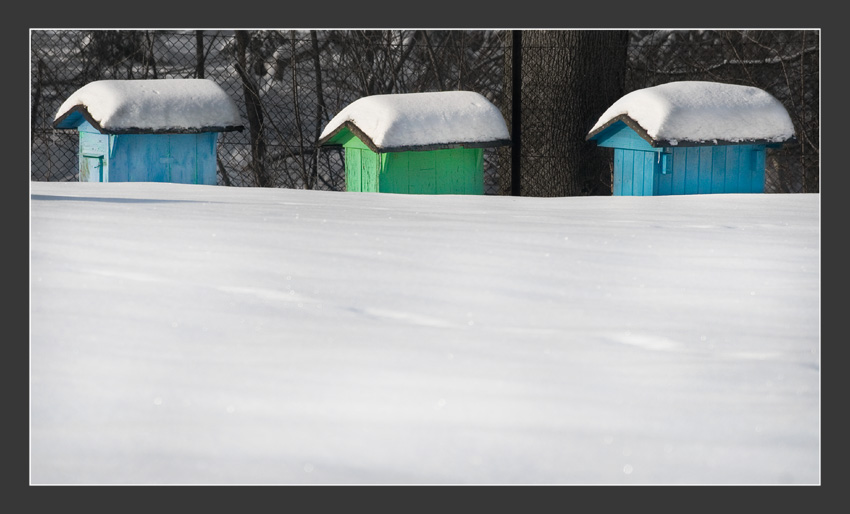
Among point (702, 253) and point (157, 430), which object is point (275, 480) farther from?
point (702, 253)

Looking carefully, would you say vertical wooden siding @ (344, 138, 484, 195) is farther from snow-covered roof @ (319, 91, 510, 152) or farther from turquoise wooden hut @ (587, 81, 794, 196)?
turquoise wooden hut @ (587, 81, 794, 196)

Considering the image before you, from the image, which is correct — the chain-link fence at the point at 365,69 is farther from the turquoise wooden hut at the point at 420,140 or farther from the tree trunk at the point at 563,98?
the turquoise wooden hut at the point at 420,140

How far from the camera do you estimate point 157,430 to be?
6.07ft

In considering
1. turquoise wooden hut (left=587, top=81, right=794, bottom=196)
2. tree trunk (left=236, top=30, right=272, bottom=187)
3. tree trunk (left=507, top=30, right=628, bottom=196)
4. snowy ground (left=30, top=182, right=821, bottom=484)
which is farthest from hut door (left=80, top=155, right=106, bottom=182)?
tree trunk (left=236, top=30, right=272, bottom=187)

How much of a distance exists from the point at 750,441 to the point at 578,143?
→ 17.2 ft

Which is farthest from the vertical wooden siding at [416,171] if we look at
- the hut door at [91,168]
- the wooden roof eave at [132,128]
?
the hut door at [91,168]

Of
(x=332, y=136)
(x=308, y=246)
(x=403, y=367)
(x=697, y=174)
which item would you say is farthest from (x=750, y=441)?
(x=332, y=136)

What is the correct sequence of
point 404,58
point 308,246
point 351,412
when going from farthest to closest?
point 404,58 < point 308,246 < point 351,412

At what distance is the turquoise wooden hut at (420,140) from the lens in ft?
18.2

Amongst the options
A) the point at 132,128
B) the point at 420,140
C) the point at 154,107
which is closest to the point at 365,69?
the point at 154,107

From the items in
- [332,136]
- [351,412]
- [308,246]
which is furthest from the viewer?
[332,136]

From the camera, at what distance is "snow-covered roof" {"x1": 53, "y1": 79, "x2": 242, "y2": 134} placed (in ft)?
18.9

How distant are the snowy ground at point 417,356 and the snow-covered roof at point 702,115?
1.80 meters

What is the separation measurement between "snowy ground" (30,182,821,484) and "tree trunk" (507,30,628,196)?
3.43 m
